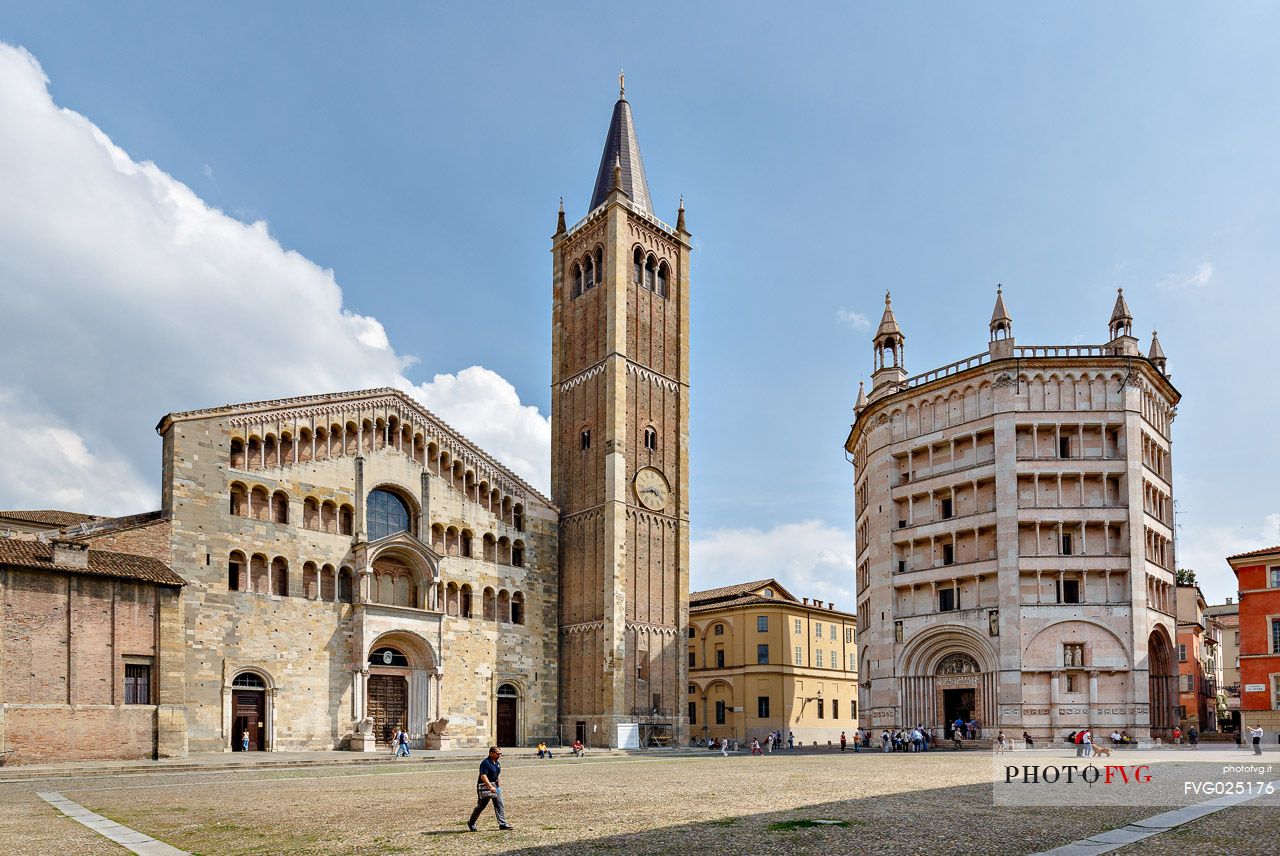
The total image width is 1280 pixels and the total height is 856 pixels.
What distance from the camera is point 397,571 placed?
48688 millimetres

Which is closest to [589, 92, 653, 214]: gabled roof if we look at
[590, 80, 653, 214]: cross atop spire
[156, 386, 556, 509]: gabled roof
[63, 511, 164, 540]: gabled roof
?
[590, 80, 653, 214]: cross atop spire

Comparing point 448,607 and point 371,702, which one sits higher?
point 448,607

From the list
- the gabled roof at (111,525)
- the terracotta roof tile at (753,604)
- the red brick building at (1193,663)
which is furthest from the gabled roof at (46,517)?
the red brick building at (1193,663)

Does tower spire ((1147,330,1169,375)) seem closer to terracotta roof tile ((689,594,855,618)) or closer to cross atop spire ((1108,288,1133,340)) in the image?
cross atop spire ((1108,288,1133,340))

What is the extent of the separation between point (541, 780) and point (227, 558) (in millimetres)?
20896

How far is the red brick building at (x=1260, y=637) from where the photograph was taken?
49.6 m

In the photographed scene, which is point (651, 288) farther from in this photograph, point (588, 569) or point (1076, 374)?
point (1076, 374)

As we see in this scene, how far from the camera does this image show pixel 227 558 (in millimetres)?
42125

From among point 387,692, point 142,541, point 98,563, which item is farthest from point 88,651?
point 387,692

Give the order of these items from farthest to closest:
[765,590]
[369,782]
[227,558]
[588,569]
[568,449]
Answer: [765,590]
[568,449]
[588,569]
[227,558]
[369,782]

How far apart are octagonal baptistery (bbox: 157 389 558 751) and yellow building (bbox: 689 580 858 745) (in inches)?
755

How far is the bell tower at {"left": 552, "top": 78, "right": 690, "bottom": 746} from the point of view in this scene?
52.8 meters

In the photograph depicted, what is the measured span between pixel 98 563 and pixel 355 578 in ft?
38.4

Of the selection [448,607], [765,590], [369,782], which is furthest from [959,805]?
[765,590]
